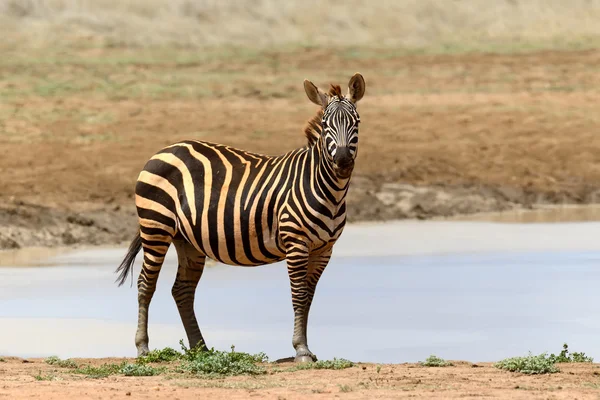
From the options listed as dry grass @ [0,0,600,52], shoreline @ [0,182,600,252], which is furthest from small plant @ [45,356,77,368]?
dry grass @ [0,0,600,52]

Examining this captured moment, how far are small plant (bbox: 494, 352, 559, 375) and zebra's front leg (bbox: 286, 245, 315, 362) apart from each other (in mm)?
1464

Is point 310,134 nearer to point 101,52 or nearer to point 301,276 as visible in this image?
point 301,276

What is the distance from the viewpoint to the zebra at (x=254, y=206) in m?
8.96

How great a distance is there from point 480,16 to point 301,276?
40140 mm

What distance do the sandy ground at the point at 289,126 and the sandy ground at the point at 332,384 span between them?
31.6 ft

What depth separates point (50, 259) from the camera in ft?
52.9

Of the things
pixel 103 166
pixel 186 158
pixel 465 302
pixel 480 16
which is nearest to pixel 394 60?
pixel 480 16

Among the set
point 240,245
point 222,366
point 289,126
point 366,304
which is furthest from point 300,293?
point 289,126

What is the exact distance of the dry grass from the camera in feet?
127

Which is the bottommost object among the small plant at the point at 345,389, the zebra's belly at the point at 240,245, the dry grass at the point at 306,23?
the small plant at the point at 345,389

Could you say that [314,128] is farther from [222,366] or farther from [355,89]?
[222,366]

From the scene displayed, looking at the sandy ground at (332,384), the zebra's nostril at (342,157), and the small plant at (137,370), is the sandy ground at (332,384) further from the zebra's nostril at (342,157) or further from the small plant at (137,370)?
the zebra's nostril at (342,157)

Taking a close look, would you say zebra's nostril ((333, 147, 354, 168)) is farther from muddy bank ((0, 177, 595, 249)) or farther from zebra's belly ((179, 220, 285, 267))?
muddy bank ((0, 177, 595, 249))

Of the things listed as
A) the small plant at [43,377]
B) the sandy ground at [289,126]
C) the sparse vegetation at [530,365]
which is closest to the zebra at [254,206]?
the sparse vegetation at [530,365]
